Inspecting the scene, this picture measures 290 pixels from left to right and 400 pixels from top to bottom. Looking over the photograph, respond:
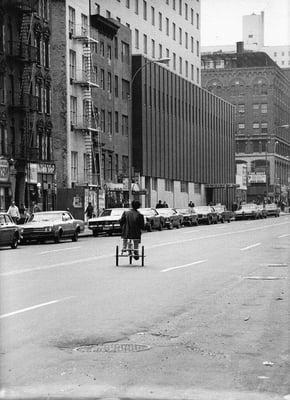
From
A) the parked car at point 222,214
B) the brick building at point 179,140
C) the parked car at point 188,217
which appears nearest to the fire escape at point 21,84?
the brick building at point 179,140

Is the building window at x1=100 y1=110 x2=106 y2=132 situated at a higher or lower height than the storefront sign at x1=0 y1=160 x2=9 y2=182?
higher

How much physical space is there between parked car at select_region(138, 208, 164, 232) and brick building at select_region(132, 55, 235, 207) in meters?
15.7

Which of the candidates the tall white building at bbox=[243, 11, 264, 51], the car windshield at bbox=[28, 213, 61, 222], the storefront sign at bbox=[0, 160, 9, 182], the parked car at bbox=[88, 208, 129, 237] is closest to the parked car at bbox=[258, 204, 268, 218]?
the storefront sign at bbox=[0, 160, 9, 182]

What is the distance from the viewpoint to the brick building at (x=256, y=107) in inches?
5030

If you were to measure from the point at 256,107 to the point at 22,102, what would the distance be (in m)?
88.0

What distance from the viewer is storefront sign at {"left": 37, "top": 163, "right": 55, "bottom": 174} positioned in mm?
50625

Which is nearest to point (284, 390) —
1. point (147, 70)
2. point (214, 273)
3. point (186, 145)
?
point (214, 273)

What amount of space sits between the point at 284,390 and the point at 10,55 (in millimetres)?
41669

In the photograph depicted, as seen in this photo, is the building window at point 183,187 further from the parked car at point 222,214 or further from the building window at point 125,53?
the building window at point 125,53

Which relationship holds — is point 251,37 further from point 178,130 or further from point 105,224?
point 105,224

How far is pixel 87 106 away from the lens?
5862 cm

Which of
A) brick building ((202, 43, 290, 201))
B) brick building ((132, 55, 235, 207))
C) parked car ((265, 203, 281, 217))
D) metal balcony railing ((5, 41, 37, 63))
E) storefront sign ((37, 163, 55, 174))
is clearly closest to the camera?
metal balcony railing ((5, 41, 37, 63))

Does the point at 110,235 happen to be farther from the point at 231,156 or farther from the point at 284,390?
the point at 231,156

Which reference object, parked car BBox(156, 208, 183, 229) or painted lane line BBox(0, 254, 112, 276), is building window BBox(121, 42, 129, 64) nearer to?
parked car BBox(156, 208, 183, 229)
